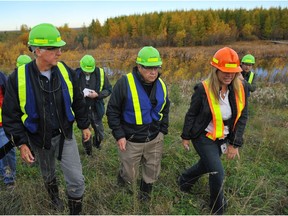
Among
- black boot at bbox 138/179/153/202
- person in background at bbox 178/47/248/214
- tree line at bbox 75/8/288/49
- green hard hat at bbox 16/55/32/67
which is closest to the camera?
person in background at bbox 178/47/248/214

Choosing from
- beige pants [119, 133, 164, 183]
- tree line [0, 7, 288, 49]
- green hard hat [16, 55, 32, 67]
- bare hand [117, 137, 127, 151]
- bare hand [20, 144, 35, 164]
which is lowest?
beige pants [119, 133, 164, 183]

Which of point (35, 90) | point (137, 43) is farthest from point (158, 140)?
point (137, 43)

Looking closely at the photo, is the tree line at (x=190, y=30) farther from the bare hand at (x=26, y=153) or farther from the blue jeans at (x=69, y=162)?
the bare hand at (x=26, y=153)

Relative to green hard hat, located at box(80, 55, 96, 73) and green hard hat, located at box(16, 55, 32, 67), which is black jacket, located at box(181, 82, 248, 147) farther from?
green hard hat, located at box(16, 55, 32, 67)

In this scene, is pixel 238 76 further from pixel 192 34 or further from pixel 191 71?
pixel 192 34

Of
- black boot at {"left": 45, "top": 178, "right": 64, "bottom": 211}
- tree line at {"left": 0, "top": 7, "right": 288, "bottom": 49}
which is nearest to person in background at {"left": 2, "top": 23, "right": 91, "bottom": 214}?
black boot at {"left": 45, "top": 178, "right": 64, "bottom": 211}

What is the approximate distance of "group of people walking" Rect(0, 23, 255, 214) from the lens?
2.46 metres

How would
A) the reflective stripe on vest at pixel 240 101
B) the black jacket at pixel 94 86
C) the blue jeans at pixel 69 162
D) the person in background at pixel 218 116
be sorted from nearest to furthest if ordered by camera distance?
the blue jeans at pixel 69 162 → the person in background at pixel 218 116 → the reflective stripe on vest at pixel 240 101 → the black jacket at pixel 94 86

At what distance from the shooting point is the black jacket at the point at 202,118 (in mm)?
2910

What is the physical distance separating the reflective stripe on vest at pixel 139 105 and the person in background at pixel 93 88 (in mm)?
1626

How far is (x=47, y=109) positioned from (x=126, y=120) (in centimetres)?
93

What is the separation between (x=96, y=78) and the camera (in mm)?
4668

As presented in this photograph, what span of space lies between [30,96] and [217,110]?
6.26ft

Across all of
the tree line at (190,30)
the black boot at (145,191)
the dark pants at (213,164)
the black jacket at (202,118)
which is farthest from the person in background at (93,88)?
the tree line at (190,30)
